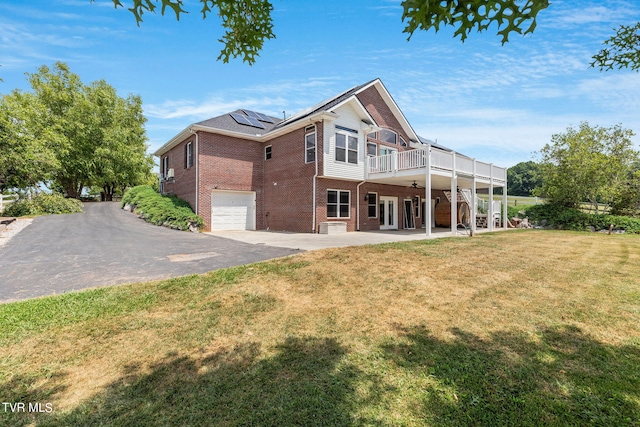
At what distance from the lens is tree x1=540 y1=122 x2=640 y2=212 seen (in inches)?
669

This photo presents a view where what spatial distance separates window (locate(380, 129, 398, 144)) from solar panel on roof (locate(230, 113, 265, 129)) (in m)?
7.49

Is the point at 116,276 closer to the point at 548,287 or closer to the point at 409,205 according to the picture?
the point at 548,287

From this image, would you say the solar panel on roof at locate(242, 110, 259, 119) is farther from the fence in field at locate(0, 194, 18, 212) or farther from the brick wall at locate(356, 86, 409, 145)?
the fence in field at locate(0, 194, 18, 212)

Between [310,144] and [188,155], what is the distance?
24.5 feet

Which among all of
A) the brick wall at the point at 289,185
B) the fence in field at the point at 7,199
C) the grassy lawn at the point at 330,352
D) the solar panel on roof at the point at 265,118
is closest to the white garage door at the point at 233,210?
the brick wall at the point at 289,185

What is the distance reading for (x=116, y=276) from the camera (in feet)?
18.4

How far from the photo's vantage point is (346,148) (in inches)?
603

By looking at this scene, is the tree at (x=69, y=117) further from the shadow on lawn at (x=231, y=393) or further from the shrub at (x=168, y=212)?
the shadow on lawn at (x=231, y=393)

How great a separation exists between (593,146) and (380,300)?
22.7 metres

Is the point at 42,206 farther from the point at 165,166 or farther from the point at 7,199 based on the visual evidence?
the point at 165,166

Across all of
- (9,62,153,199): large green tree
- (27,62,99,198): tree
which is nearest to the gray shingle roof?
(9,62,153,199): large green tree

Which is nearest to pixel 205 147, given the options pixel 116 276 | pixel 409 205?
pixel 116 276

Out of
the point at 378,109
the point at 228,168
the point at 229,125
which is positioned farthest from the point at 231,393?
the point at 378,109

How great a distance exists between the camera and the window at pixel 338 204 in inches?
598
